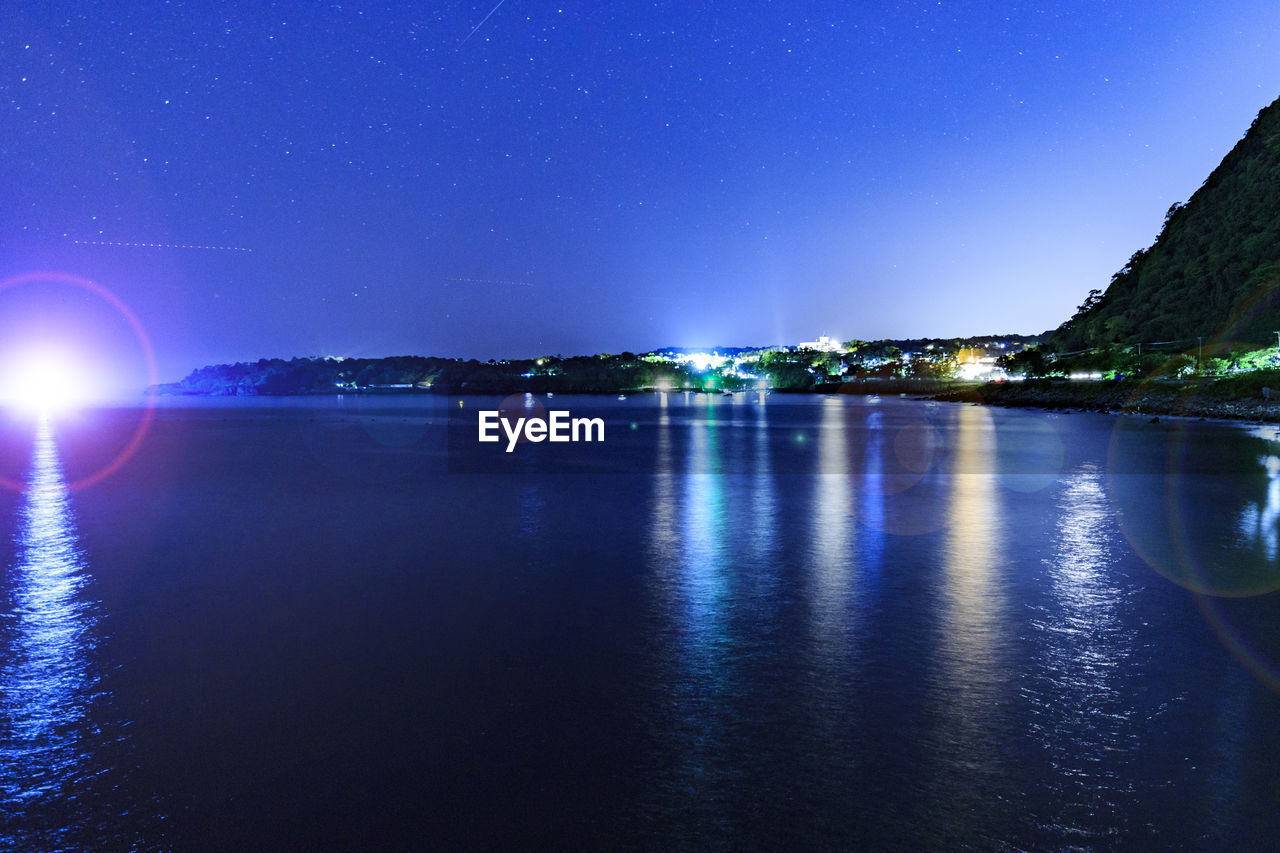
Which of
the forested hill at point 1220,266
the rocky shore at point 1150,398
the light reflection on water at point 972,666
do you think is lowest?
the rocky shore at point 1150,398

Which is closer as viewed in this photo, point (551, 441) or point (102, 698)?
point (102, 698)

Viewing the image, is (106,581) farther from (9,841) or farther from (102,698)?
(9,841)

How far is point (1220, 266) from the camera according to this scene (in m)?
122

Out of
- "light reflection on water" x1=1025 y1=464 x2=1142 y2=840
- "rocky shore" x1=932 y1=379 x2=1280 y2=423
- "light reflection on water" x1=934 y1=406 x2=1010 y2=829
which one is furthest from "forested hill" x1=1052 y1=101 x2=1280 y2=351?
"light reflection on water" x1=1025 y1=464 x2=1142 y2=840

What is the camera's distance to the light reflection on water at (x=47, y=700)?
17.9ft

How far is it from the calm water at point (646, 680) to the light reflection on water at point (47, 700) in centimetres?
4

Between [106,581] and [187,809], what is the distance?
8840 mm

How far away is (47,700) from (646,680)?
512 cm

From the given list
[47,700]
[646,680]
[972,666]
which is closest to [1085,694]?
[972,666]

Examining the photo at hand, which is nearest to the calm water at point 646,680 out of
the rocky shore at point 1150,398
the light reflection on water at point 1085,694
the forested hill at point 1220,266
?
the light reflection on water at point 1085,694

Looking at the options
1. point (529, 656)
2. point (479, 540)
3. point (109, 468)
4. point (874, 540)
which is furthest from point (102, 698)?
point (109, 468)

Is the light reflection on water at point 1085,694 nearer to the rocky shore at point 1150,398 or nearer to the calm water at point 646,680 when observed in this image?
the calm water at point 646,680

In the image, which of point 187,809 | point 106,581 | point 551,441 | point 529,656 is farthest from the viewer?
point 551,441

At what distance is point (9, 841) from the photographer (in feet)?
16.6
